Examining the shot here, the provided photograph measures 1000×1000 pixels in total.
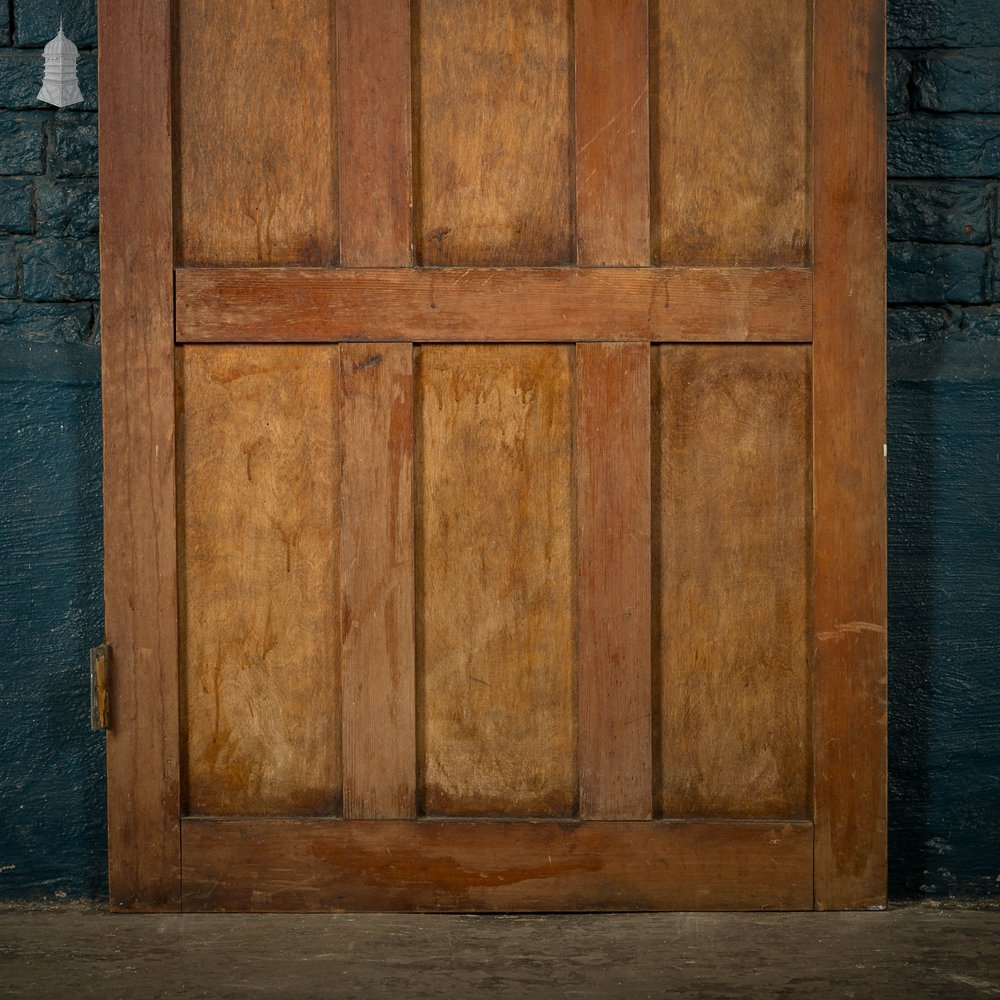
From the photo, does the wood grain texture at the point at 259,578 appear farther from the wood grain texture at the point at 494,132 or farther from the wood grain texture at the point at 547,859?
the wood grain texture at the point at 494,132

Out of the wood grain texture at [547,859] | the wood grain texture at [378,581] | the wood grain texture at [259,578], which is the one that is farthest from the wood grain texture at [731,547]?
the wood grain texture at [259,578]

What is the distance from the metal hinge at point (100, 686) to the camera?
2178 millimetres

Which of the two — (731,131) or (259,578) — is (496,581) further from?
(731,131)

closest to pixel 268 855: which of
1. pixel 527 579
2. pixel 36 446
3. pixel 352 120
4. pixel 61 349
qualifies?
pixel 527 579

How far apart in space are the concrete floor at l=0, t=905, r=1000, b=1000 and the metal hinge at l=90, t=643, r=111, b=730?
393 mm

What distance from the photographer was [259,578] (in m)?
2.20

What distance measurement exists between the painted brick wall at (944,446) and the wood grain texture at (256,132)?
1130 mm

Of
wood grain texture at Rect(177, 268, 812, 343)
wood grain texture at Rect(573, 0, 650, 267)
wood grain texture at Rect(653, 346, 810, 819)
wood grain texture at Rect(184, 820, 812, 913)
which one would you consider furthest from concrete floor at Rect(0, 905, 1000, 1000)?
wood grain texture at Rect(573, 0, 650, 267)

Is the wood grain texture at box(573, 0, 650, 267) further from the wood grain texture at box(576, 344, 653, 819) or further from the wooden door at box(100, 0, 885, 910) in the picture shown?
the wood grain texture at box(576, 344, 653, 819)

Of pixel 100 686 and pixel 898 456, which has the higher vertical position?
pixel 898 456

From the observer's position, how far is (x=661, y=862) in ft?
7.19

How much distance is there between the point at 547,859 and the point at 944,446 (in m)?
1.13

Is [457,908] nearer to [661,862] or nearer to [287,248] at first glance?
[661,862]

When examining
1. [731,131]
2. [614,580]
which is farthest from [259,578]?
[731,131]
